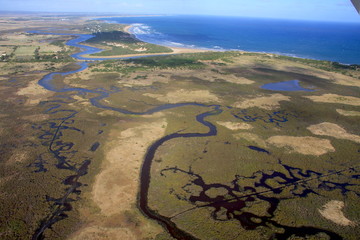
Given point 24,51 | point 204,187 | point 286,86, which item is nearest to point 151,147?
point 204,187

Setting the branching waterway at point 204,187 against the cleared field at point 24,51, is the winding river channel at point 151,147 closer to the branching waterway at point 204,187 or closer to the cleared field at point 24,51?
the branching waterway at point 204,187

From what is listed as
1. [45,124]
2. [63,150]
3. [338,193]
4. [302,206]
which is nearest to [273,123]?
[338,193]

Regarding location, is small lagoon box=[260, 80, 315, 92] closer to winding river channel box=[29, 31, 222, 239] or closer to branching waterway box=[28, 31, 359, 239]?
branching waterway box=[28, 31, 359, 239]

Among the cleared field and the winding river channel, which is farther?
the cleared field

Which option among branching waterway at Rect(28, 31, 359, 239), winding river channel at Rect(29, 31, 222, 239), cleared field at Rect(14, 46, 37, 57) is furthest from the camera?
cleared field at Rect(14, 46, 37, 57)

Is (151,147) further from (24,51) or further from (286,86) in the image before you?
(24,51)

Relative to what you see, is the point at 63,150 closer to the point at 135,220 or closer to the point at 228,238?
the point at 135,220

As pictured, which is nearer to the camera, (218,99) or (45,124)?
(45,124)

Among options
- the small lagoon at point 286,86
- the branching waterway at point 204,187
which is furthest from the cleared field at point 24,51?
the small lagoon at point 286,86

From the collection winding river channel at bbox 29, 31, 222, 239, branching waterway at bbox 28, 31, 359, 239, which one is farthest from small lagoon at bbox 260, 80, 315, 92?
winding river channel at bbox 29, 31, 222, 239
